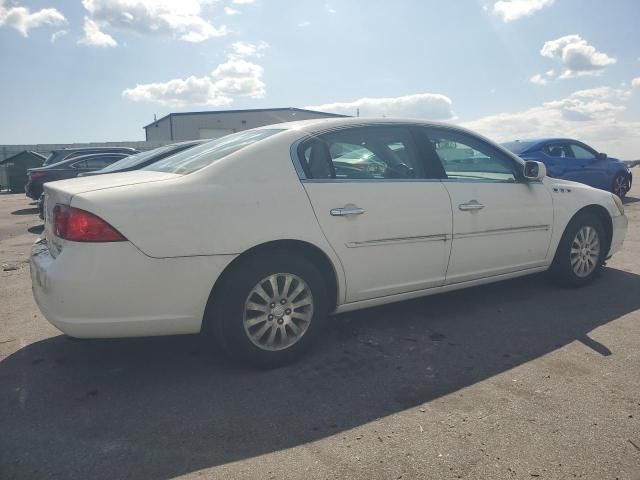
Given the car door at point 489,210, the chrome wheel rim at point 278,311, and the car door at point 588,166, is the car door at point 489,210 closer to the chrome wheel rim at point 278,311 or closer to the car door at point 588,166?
the chrome wheel rim at point 278,311

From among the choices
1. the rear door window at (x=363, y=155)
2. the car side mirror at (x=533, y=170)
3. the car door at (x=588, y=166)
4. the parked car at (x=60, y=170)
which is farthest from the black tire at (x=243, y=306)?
the parked car at (x=60, y=170)

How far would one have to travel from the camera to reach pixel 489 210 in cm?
391

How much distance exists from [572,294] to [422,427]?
9.31 ft

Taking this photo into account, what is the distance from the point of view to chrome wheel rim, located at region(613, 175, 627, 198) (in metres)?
12.0

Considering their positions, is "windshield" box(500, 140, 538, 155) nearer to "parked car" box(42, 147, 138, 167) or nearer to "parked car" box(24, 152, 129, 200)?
"parked car" box(42, 147, 138, 167)

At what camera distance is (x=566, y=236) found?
14.9ft

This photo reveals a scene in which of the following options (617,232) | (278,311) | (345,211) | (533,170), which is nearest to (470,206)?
(533,170)

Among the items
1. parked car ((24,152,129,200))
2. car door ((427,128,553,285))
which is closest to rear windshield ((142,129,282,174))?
car door ((427,128,553,285))

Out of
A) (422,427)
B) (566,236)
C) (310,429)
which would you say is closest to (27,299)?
(310,429)

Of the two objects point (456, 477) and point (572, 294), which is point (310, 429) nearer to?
point (456, 477)

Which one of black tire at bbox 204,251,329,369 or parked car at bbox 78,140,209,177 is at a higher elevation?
parked car at bbox 78,140,209,177

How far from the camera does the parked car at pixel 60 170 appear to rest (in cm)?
1217

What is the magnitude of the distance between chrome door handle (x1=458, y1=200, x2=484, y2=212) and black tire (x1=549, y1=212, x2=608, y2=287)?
48.1 inches

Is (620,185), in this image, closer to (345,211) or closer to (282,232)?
(345,211)
